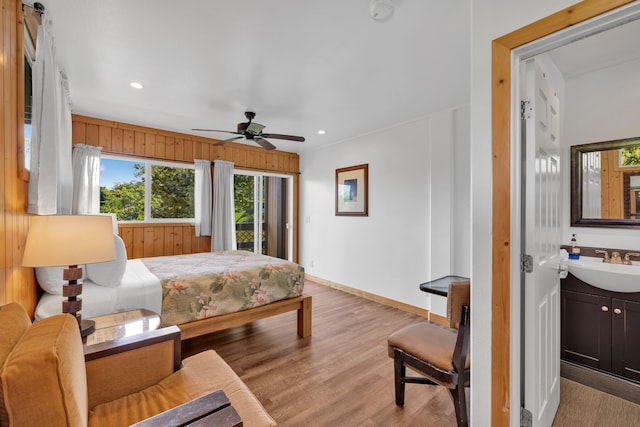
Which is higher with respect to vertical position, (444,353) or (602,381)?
(444,353)

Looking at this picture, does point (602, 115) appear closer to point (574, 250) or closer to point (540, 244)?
point (574, 250)

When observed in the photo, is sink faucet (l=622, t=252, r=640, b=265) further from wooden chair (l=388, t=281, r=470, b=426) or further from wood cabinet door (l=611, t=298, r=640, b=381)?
wooden chair (l=388, t=281, r=470, b=426)

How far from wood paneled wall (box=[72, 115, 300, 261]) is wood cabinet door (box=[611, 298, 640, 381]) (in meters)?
4.62

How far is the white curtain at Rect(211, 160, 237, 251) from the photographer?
4.41 m

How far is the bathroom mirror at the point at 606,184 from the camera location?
7.11ft

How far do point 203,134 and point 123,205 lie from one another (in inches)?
59.0

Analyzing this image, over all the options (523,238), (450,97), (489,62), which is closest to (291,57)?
(489,62)

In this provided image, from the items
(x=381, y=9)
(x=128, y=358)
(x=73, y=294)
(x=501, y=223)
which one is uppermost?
(x=381, y=9)

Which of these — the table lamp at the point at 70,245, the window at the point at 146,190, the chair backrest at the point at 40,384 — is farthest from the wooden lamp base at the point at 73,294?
the window at the point at 146,190

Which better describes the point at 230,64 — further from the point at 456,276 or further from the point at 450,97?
the point at 456,276

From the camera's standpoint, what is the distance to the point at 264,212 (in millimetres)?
5781

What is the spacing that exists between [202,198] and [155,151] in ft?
2.98

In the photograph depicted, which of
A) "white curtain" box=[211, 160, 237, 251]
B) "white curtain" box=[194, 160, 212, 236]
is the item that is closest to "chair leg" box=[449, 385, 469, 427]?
"white curtain" box=[211, 160, 237, 251]

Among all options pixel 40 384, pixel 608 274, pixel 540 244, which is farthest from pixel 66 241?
→ pixel 608 274
